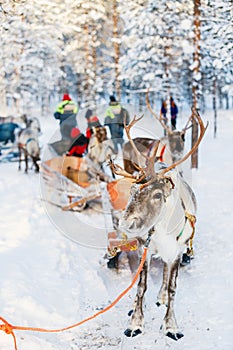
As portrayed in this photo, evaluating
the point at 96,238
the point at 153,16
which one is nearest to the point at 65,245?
the point at 96,238

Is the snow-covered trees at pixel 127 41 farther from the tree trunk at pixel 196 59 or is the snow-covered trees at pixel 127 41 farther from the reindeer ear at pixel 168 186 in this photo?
the reindeer ear at pixel 168 186

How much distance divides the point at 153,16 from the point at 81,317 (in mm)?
15394

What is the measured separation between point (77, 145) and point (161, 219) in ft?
20.4

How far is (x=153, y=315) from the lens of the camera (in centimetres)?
486

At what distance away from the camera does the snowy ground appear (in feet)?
14.1

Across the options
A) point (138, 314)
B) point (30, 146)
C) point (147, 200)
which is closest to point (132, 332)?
point (138, 314)

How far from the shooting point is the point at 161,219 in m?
4.19

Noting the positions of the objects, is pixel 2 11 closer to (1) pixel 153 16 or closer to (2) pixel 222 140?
(1) pixel 153 16

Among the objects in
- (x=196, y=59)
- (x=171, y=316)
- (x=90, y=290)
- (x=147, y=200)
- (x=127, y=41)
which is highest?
(x=127, y=41)

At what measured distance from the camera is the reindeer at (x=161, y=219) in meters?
3.77

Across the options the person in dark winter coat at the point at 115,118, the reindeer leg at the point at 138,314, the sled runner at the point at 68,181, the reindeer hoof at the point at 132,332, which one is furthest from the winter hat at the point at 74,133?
the reindeer hoof at the point at 132,332

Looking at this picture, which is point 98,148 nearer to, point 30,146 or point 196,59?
point 30,146

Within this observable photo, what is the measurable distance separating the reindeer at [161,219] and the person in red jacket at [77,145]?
534 centimetres

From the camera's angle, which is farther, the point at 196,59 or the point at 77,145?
the point at 196,59
